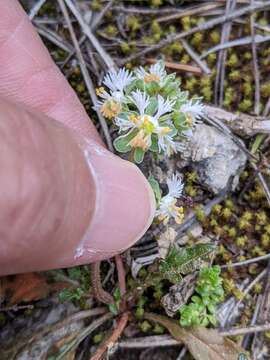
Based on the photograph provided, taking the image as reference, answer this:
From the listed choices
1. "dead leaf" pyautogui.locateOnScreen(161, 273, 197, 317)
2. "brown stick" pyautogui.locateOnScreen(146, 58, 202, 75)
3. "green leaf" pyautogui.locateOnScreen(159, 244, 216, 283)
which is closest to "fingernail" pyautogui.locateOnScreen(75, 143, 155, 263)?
"green leaf" pyautogui.locateOnScreen(159, 244, 216, 283)

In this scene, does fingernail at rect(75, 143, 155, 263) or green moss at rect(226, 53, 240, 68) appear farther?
green moss at rect(226, 53, 240, 68)

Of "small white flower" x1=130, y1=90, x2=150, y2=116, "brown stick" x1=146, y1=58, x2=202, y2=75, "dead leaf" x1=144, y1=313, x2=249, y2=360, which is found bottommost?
"dead leaf" x1=144, y1=313, x2=249, y2=360

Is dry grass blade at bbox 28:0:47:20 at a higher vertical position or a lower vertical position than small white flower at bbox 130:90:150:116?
higher

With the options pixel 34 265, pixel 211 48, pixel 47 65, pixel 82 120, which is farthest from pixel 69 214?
pixel 211 48

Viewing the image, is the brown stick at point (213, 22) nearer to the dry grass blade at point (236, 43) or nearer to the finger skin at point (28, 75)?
the dry grass blade at point (236, 43)

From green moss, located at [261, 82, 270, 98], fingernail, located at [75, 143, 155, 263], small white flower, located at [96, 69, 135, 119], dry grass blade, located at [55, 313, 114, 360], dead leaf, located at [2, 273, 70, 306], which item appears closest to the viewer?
fingernail, located at [75, 143, 155, 263]

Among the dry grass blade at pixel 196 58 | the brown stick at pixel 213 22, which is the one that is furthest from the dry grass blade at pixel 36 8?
the dry grass blade at pixel 196 58

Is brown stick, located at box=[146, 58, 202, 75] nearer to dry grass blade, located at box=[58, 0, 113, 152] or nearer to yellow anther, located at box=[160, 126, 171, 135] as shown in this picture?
dry grass blade, located at box=[58, 0, 113, 152]
